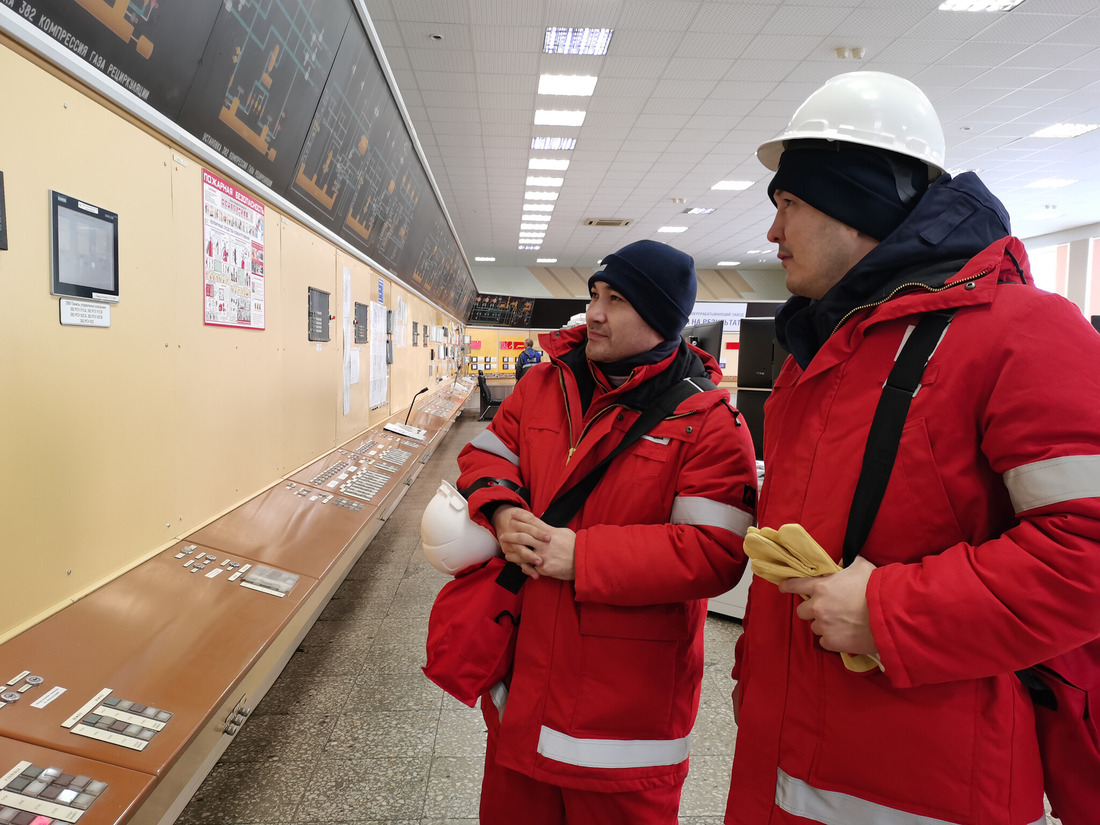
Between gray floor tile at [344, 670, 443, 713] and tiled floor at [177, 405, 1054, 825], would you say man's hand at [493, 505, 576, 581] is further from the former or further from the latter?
gray floor tile at [344, 670, 443, 713]

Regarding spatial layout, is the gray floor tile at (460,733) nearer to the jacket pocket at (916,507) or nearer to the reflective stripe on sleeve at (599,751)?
the reflective stripe on sleeve at (599,751)

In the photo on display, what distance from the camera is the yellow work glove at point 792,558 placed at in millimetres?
839

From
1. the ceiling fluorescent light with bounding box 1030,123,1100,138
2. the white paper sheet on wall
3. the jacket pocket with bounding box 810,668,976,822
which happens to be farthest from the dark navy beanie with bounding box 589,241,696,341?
the ceiling fluorescent light with bounding box 1030,123,1100,138

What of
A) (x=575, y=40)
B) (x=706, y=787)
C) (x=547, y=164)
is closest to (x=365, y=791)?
(x=706, y=787)

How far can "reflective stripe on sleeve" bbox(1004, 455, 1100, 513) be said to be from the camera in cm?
69

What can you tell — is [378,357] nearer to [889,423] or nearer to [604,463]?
[604,463]

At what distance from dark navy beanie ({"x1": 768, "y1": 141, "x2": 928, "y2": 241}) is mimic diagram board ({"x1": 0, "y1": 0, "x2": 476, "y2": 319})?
60.1 inches

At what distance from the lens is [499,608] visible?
4.18 feet

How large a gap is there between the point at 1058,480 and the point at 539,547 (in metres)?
0.83

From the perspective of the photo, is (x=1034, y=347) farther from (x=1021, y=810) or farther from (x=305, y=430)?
(x=305, y=430)

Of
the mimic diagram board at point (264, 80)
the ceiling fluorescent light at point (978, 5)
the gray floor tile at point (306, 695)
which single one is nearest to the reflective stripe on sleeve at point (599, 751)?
the gray floor tile at point (306, 695)

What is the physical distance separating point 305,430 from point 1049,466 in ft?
9.55

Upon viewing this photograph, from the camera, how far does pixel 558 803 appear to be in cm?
129

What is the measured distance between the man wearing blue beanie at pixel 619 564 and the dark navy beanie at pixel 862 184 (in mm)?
403
